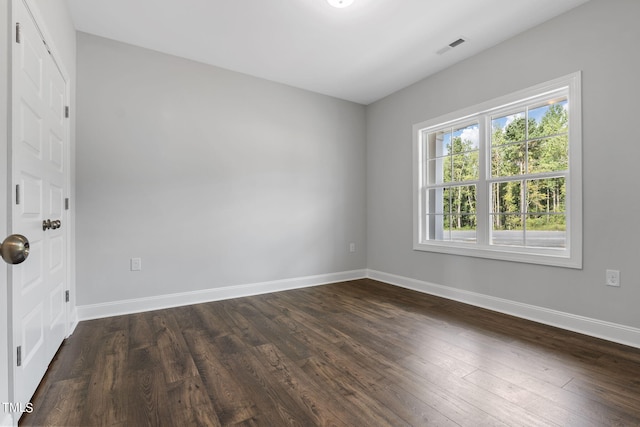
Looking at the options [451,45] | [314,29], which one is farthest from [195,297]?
[451,45]

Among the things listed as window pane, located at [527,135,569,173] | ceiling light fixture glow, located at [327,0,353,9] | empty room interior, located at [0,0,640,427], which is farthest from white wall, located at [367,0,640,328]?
ceiling light fixture glow, located at [327,0,353,9]

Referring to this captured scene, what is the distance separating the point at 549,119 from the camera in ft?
9.18

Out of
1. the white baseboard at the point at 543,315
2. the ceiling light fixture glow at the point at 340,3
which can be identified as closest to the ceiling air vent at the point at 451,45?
the ceiling light fixture glow at the point at 340,3

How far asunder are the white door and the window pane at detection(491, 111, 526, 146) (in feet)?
12.4

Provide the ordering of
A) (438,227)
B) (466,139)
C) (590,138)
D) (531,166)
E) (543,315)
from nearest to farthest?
(590,138), (543,315), (531,166), (466,139), (438,227)

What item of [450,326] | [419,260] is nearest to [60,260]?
[450,326]

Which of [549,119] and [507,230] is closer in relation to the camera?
[549,119]

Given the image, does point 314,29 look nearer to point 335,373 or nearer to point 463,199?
point 463,199

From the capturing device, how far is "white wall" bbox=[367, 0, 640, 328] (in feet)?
7.44

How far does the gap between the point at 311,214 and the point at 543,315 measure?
279 centimetres

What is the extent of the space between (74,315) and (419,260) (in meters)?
3.73

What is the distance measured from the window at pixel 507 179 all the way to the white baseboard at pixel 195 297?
5.02 feet

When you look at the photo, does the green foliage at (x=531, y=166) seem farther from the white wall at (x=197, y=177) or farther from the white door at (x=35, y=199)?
the white door at (x=35, y=199)

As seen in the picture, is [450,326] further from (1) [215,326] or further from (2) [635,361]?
(1) [215,326]
